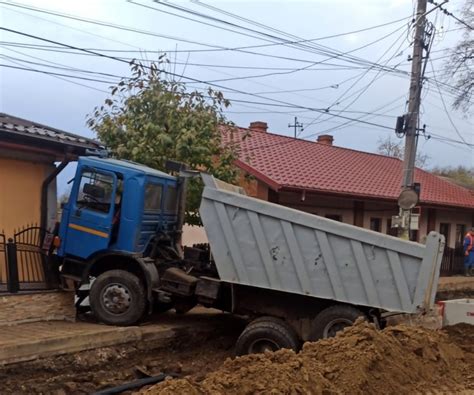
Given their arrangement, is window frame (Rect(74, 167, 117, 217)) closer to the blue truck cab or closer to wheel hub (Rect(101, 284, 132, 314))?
the blue truck cab

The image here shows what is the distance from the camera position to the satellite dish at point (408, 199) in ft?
47.5

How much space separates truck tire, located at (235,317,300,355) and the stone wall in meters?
3.15

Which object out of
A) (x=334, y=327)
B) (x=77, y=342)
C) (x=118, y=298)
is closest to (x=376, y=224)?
(x=334, y=327)

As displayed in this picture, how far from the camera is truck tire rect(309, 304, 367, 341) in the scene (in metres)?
8.09

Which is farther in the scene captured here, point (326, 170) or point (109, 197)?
point (326, 170)

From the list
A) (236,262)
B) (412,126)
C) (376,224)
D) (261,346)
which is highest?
(412,126)

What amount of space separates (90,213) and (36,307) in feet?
5.62

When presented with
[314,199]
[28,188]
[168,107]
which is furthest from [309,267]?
[314,199]

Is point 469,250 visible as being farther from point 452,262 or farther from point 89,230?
point 89,230

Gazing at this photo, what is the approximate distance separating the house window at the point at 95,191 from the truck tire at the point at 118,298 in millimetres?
1101

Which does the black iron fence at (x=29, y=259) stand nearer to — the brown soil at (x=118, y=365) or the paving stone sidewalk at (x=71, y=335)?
the paving stone sidewalk at (x=71, y=335)

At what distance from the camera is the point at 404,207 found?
1461cm

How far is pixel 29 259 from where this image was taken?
32.3 feet

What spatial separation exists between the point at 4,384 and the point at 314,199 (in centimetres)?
1338
